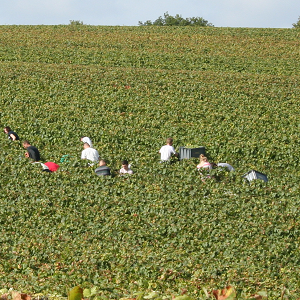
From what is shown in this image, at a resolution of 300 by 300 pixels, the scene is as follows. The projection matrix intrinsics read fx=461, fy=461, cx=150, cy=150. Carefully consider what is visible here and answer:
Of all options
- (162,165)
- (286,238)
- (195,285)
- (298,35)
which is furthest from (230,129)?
(298,35)

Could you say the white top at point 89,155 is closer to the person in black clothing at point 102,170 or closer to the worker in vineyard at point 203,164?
the person in black clothing at point 102,170

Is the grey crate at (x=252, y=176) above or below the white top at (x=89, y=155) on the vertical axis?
below

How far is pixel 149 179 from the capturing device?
1250 cm

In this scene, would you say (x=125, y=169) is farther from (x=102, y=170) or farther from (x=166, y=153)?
(x=166, y=153)

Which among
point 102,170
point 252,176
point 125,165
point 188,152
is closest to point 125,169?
point 125,165

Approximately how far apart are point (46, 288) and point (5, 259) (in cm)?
155

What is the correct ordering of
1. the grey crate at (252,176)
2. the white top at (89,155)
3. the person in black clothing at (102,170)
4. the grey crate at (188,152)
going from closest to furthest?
the person in black clothing at (102,170) < the grey crate at (252,176) < the white top at (89,155) < the grey crate at (188,152)

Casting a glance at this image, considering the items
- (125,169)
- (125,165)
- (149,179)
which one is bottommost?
(149,179)

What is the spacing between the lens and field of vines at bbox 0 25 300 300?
812 cm

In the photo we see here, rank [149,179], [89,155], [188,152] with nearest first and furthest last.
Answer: [149,179], [89,155], [188,152]

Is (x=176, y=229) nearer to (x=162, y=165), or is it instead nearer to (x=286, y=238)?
(x=286, y=238)

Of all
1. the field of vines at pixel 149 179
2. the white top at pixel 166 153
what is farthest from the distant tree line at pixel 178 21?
the white top at pixel 166 153

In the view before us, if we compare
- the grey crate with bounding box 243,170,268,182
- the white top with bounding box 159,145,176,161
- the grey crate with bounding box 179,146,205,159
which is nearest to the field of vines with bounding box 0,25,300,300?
the grey crate with bounding box 243,170,268,182

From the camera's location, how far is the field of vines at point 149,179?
812 centimetres
